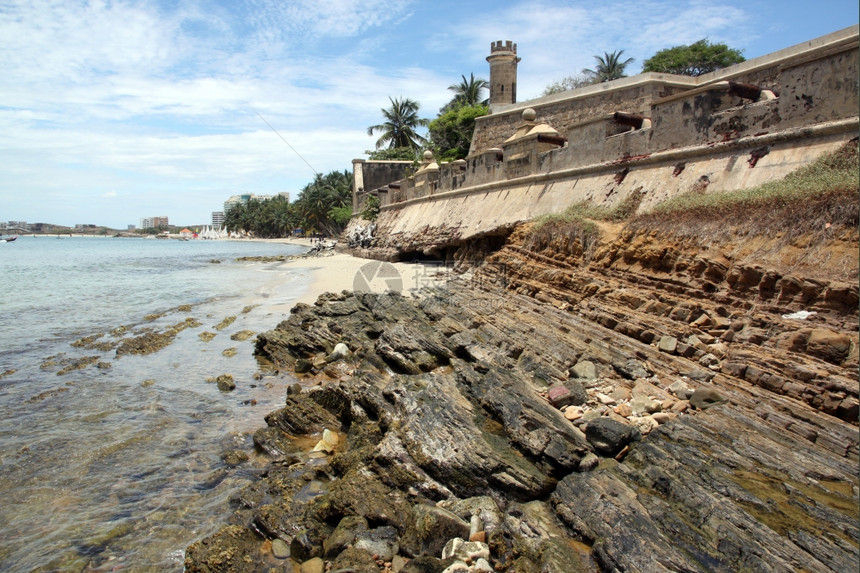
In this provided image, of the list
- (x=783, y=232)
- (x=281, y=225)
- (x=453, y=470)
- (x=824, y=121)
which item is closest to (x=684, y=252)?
(x=783, y=232)

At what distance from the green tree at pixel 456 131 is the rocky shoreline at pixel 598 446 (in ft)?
80.7

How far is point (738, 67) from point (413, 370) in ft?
43.4

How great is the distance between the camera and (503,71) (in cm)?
2919

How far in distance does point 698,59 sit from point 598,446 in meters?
35.7

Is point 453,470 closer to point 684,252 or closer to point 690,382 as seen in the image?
point 690,382

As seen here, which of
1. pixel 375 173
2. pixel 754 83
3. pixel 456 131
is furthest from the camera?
pixel 375 173

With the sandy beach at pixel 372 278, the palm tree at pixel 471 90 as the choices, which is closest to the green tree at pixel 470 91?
the palm tree at pixel 471 90

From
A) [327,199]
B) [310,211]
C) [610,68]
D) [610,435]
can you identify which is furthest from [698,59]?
[310,211]

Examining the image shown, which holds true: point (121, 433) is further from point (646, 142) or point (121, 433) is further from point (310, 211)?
point (310, 211)

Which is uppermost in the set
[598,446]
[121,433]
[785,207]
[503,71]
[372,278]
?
[503,71]

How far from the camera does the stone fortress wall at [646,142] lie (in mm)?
8969

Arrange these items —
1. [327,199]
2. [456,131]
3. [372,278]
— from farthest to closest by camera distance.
Answer: [327,199]
[456,131]
[372,278]

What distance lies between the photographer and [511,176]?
55.9 feet

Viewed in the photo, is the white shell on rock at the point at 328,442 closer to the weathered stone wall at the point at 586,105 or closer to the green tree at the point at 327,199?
the weathered stone wall at the point at 586,105
